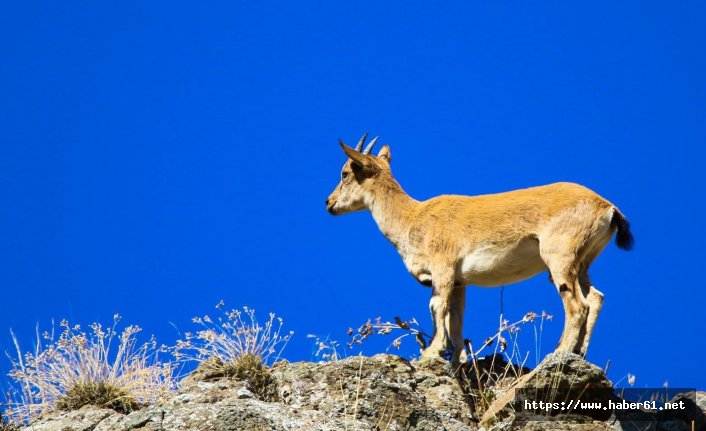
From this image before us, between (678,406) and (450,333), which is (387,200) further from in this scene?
(678,406)

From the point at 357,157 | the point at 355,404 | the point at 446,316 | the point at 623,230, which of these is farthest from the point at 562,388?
the point at 357,157

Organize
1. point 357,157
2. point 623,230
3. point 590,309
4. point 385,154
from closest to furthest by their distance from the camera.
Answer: point 590,309
point 623,230
point 357,157
point 385,154

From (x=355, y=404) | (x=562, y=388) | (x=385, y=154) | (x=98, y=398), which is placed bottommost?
(x=355, y=404)

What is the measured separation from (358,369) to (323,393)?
443 millimetres

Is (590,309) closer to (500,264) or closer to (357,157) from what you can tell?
(500,264)

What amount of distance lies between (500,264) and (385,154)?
3607mm

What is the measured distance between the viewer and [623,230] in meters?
13.5

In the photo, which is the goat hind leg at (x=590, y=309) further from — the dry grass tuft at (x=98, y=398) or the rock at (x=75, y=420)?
the rock at (x=75, y=420)

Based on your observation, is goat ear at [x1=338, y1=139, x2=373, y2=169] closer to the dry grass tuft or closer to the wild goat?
the wild goat

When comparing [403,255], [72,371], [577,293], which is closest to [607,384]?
[577,293]

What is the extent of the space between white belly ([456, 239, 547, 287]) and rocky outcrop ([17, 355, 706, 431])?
2.49m

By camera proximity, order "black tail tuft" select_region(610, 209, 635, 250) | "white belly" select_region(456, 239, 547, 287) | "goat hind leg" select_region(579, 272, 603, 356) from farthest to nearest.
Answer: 1. "white belly" select_region(456, 239, 547, 287)
2. "black tail tuft" select_region(610, 209, 635, 250)
3. "goat hind leg" select_region(579, 272, 603, 356)

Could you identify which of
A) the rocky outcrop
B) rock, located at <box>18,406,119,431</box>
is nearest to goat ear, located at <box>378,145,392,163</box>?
the rocky outcrop

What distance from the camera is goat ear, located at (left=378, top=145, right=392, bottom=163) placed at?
1662 centimetres
